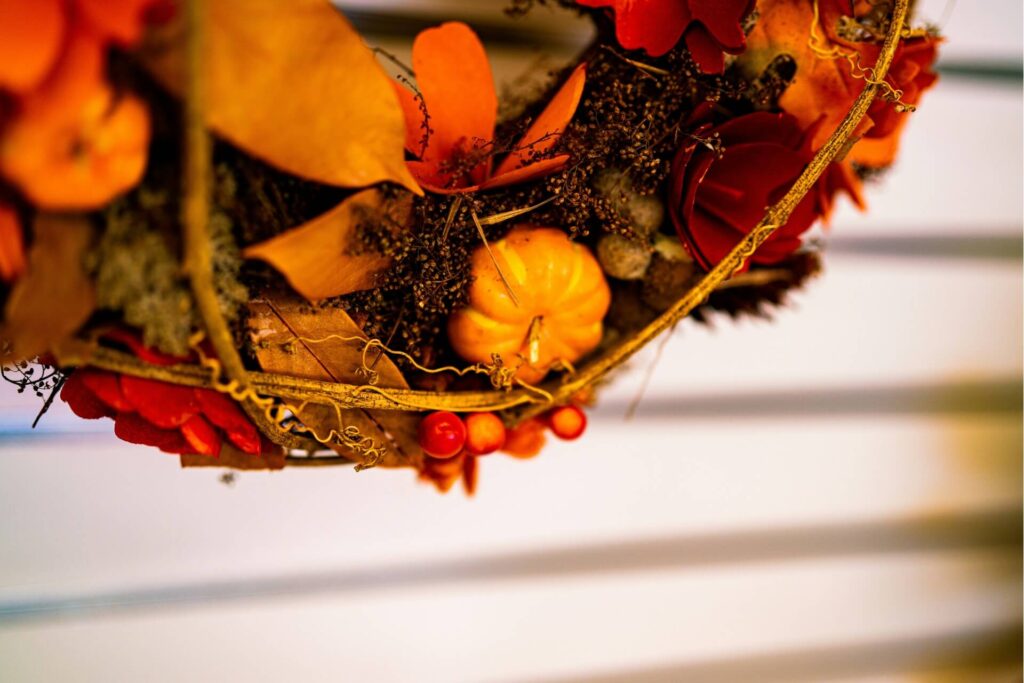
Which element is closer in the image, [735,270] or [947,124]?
[735,270]

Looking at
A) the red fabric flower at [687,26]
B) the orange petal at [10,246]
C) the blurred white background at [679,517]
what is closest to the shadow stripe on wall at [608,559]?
the blurred white background at [679,517]

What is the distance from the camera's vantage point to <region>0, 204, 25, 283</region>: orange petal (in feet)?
1.42

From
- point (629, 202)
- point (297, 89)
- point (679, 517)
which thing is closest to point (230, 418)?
point (297, 89)

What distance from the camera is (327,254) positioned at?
19.3 inches

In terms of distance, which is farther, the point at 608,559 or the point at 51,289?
the point at 608,559

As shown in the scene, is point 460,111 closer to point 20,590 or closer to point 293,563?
point 293,563

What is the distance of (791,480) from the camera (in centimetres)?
108

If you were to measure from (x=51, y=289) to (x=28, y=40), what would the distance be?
149mm

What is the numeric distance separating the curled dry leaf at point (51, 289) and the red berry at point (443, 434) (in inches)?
10.4

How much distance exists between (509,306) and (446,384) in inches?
3.7

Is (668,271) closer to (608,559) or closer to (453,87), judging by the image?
(453,87)

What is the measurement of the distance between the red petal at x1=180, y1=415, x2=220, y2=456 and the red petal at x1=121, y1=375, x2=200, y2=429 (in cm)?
1

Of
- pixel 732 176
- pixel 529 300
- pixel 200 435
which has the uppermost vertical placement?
pixel 732 176

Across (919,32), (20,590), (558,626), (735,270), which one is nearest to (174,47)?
(735,270)
